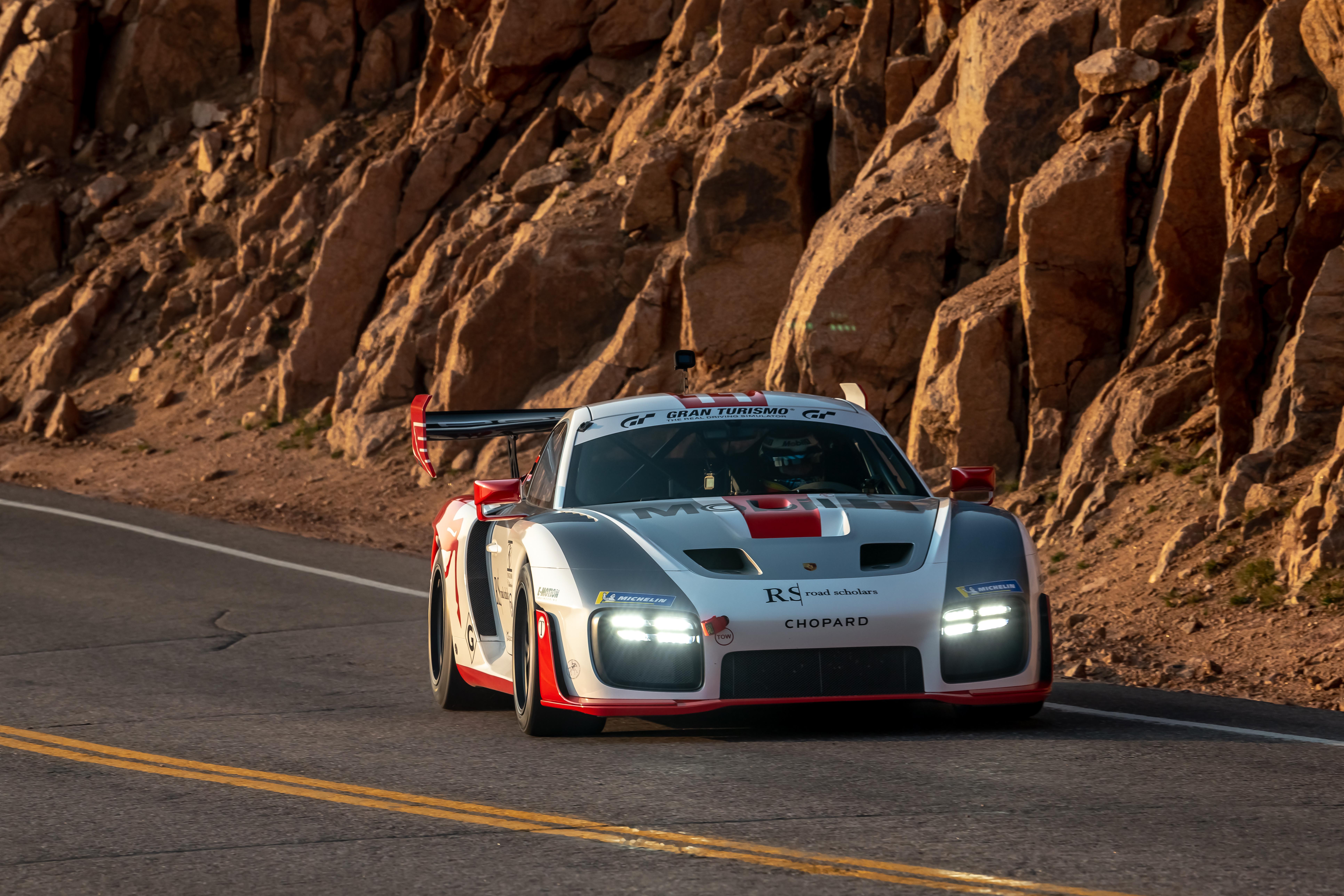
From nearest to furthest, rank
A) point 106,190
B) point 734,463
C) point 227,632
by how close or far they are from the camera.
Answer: point 734,463 → point 227,632 → point 106,190

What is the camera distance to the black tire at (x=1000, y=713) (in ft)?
23.9

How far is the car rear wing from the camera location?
30.2 ft

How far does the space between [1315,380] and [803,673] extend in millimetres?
7308

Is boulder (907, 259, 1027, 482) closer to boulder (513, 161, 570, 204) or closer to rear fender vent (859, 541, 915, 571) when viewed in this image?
rear fender vent (859, 541, 915, 571)

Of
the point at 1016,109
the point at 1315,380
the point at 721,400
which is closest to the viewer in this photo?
the point at 721,400

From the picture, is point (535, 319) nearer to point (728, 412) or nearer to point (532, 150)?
point (532, 150)

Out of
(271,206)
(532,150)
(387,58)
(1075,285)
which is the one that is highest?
(387,58)

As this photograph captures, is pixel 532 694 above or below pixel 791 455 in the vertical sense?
below

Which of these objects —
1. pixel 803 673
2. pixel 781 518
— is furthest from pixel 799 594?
pixel 781 518

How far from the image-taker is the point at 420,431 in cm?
927

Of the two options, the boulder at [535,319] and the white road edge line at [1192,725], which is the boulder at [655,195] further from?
the white road edge line at [1192,725]

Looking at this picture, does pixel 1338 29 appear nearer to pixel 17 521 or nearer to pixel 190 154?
pixel 17 521

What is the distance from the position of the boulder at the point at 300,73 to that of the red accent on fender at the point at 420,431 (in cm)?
2330

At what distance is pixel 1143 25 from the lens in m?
16.5
